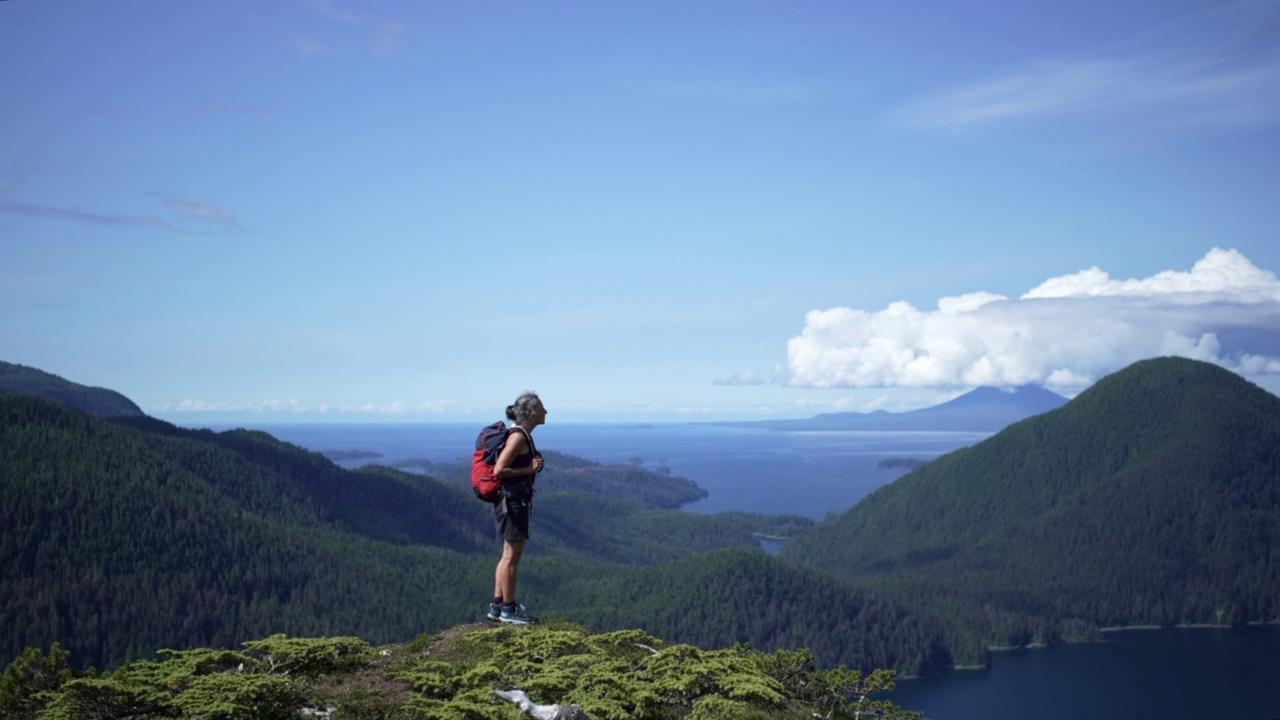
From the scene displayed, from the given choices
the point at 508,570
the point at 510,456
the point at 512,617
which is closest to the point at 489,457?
the point at 510,456

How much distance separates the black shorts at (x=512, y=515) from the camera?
15.8m

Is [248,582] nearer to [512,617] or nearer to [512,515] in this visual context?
[512,617]

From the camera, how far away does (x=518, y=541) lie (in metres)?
16.0

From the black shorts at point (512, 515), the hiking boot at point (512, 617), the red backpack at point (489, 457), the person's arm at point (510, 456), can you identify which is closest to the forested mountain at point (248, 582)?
the hiking boot at point (512, 617)

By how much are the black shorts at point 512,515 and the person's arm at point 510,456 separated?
0.58 metres

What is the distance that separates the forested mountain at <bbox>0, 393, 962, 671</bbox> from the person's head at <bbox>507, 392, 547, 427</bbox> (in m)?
130

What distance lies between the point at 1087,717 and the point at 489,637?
123m

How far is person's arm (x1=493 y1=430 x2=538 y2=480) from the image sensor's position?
50.0 ft

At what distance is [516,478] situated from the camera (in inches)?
617

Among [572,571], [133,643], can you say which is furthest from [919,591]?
[133,643]

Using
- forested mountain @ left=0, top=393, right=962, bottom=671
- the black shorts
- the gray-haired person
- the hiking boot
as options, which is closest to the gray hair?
the gray-haired person

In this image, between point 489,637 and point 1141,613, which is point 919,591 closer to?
point 1141,613

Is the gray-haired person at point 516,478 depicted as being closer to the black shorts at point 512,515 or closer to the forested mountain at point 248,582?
the black shorts at point 512,515

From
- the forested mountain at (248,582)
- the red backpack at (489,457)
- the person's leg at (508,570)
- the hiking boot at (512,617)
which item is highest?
the red backpack at (489,457)
